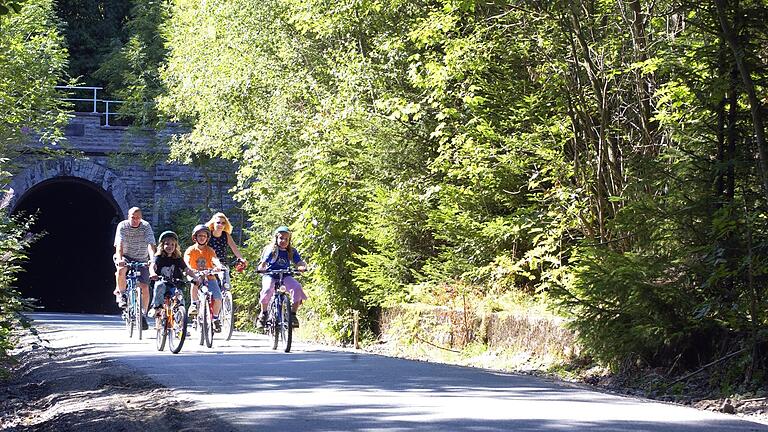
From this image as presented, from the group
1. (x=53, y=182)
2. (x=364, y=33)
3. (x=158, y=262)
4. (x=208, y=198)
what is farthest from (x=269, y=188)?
(x=53, y=182)

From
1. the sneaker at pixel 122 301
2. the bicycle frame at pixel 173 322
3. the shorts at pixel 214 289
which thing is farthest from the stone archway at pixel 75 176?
the bicycle frame at pixel 173 322

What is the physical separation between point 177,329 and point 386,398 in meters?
6.01

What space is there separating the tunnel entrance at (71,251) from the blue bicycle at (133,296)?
24634 mm

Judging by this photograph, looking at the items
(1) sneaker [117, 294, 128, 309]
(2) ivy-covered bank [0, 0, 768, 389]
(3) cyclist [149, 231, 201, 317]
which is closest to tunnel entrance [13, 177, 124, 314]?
(2) ivy-covered bank [0, 0, 768, 389]

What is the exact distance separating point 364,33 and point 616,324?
36.1 feet

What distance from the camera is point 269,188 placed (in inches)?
1058

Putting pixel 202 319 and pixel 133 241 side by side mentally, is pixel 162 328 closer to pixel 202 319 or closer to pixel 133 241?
pixel 202 319

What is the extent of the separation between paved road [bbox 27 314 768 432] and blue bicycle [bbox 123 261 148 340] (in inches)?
123

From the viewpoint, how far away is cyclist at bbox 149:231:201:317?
50.9 ft

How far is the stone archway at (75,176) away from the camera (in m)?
39.4

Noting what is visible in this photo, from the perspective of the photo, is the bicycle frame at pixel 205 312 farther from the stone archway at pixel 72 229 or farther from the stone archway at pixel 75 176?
the stone archway at pixel 72 229

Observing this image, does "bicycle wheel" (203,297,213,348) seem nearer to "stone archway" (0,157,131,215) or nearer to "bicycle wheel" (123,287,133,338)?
"bicycle wheel" (123,287,133,338)

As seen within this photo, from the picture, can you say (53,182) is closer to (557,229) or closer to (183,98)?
(183,98)

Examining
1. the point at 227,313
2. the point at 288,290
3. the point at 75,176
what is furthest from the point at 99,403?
the point at 75,176
